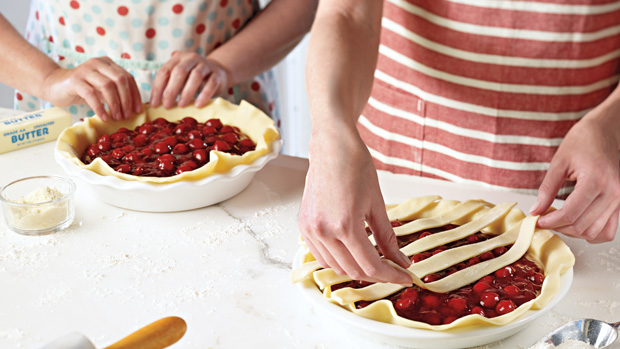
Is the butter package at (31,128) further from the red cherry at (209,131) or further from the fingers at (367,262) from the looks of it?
the fingers at (367,262)

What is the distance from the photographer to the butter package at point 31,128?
1.67 m

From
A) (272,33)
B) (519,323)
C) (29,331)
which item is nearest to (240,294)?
(29,331)

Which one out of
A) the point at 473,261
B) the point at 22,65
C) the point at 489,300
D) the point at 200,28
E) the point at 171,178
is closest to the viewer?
the point at 489,300

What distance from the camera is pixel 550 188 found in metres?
1.24

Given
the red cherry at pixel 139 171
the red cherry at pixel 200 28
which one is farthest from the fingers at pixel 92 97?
the red cherry at pixel 200 28

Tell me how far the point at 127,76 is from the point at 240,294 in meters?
0.79

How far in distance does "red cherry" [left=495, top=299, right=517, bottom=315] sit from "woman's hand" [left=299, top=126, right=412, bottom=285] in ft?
0.45

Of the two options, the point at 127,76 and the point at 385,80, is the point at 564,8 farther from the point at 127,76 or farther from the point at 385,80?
the point at 127,76

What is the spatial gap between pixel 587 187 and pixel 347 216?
0.50 m

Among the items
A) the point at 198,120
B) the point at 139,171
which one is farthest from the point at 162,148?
the point at 198,120

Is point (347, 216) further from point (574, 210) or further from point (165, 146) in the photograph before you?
point (165, 146)

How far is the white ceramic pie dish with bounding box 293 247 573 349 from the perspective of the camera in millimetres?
937

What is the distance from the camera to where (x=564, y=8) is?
147 cm

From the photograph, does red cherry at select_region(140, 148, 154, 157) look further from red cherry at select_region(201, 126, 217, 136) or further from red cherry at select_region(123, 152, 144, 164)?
red cherry at select_region(201, 126, 217, 136)
